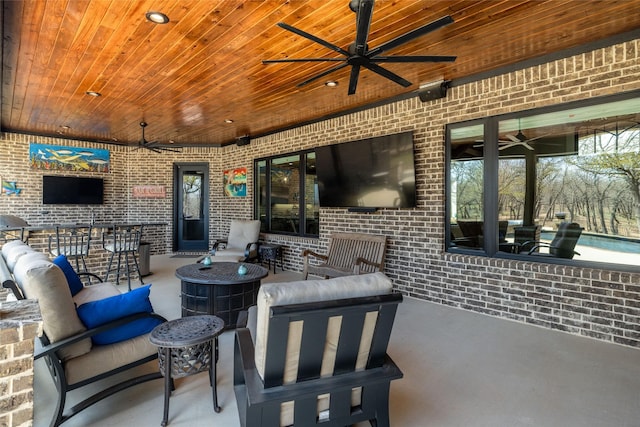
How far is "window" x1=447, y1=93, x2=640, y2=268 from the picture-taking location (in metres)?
3.32

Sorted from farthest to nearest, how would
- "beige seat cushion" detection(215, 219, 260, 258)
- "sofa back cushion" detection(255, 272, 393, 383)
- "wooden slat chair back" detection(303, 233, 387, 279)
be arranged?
1. "beige seat cushion" detection(215, 219, 260, 258)
2. "wooden slat chair back" detection(303, 233, 387, 279)
3. "sofa back cushion" detection(255, 272, 393, 383)

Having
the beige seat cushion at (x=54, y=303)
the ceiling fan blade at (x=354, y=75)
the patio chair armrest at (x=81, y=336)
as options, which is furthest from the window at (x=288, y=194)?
the beige seat cushion at (x=54, y=303)

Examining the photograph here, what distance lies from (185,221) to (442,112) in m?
6.95

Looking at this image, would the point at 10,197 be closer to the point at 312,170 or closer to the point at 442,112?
the point at 312,170

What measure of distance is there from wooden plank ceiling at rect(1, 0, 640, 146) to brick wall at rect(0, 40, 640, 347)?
0.88 feet

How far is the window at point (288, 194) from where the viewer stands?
6.36 meters

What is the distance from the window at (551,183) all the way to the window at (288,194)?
8.88 ft

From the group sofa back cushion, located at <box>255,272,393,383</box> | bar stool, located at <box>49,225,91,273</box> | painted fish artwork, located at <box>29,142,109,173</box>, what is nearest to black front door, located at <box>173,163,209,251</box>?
painted fish artwork, located at <box>29,142,109,173</box>

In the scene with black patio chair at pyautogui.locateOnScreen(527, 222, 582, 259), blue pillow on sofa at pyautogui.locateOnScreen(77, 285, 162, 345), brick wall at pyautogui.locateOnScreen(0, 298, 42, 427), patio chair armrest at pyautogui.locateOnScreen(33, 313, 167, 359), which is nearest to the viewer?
brick wall at pyautogui.locateOnScreen(0, 298, 42, 427)

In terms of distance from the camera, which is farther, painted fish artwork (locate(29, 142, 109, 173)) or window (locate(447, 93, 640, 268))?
painted fish artwork (locate(29, 142, 109, 173))

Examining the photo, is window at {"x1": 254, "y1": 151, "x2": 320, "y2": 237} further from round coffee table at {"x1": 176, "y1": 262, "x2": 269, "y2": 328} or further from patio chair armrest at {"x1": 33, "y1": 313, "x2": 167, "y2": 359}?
patio chair armrest at {"x1": 33, "y1": 313, "x2": 167, "y2": 359}

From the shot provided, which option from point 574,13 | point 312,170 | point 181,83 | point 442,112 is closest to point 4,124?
point 181,83

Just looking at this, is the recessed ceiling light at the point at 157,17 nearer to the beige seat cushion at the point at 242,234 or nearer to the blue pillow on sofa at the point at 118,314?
the blue pillow on sofa at the point at 118,314

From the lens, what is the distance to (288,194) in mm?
6836
